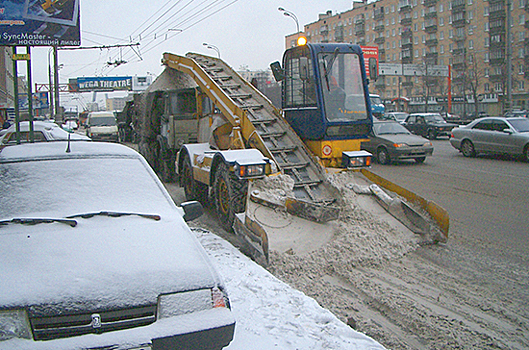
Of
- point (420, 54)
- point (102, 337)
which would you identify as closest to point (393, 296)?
point (102, 337)

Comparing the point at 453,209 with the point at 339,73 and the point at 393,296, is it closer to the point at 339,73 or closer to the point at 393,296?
the point at 339,73

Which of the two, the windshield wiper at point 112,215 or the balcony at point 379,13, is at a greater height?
the balcony at point 379,13

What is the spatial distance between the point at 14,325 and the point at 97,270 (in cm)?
54

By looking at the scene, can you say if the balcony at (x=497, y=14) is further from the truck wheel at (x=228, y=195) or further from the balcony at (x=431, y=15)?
the truck wheel at (x=228, y=195)

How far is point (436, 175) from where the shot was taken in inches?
530

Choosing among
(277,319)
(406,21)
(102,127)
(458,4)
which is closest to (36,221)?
(277,319)

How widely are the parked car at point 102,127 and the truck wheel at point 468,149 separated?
2116 cm

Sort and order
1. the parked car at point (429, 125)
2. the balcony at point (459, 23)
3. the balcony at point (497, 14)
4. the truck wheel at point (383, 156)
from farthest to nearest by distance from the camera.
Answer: the balcony at point (459, 23), the balcony at point (497, 14), the parked car at point (429, 125), the truck wheel at point (383, 156)

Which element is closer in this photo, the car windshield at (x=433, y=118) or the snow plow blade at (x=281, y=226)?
the snow plow blade at (x=281, y=226)

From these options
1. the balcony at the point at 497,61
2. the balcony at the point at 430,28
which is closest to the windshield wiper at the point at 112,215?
the balcony at the point at 497,61

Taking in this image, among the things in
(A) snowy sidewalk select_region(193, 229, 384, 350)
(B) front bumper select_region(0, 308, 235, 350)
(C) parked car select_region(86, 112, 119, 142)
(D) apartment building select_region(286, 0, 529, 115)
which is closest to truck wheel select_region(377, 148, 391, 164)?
(A) snowy sidewalk select_region(193, 229, 384, 350)

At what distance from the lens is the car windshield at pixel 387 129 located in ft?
57.0

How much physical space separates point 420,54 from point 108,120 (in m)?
66.8

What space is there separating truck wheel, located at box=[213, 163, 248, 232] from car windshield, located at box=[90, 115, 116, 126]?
24663 mm
